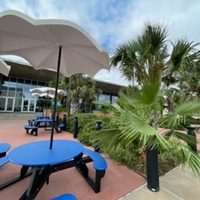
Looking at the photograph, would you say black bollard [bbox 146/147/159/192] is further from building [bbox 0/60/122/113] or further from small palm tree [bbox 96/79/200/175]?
building [bbox 0/60/122/113]

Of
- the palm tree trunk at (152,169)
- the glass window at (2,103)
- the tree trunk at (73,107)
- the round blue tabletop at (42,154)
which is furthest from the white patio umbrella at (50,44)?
the glass window at (2,103)

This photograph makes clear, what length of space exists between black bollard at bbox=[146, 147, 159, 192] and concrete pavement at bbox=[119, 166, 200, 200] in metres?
0.11

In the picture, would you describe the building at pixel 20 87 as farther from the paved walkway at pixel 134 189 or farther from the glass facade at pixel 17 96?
the paved walkway at pixel 134 189

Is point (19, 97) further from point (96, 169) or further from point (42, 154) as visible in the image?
point (96, 169)

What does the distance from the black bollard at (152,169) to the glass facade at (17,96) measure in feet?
70.4

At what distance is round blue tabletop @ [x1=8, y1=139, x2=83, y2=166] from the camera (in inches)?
84.7

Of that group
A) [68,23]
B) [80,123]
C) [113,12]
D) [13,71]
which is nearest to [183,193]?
[68,23]

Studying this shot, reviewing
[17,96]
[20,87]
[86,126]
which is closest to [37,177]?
[86,126]

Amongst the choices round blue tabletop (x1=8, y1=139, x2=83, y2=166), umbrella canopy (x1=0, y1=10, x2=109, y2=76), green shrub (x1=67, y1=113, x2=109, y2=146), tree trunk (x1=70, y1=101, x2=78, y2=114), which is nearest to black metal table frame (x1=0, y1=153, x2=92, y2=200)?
round blue tabletop (x1=8, y1=139, x2=83, y2=166)

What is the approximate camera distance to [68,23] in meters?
1.91

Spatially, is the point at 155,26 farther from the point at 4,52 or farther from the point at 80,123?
the point at 80,123

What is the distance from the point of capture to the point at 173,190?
2.82m

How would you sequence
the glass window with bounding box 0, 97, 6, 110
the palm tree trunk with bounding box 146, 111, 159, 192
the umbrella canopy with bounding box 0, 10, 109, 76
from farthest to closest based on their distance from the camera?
the glass window with bounding box 0, 97, 6, 110, the palm tree trunk with bounding box 146, 111, 159, 192, the umbrella canopy with bounding box 0, 10, 109, 76

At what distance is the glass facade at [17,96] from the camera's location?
19.4 meters
